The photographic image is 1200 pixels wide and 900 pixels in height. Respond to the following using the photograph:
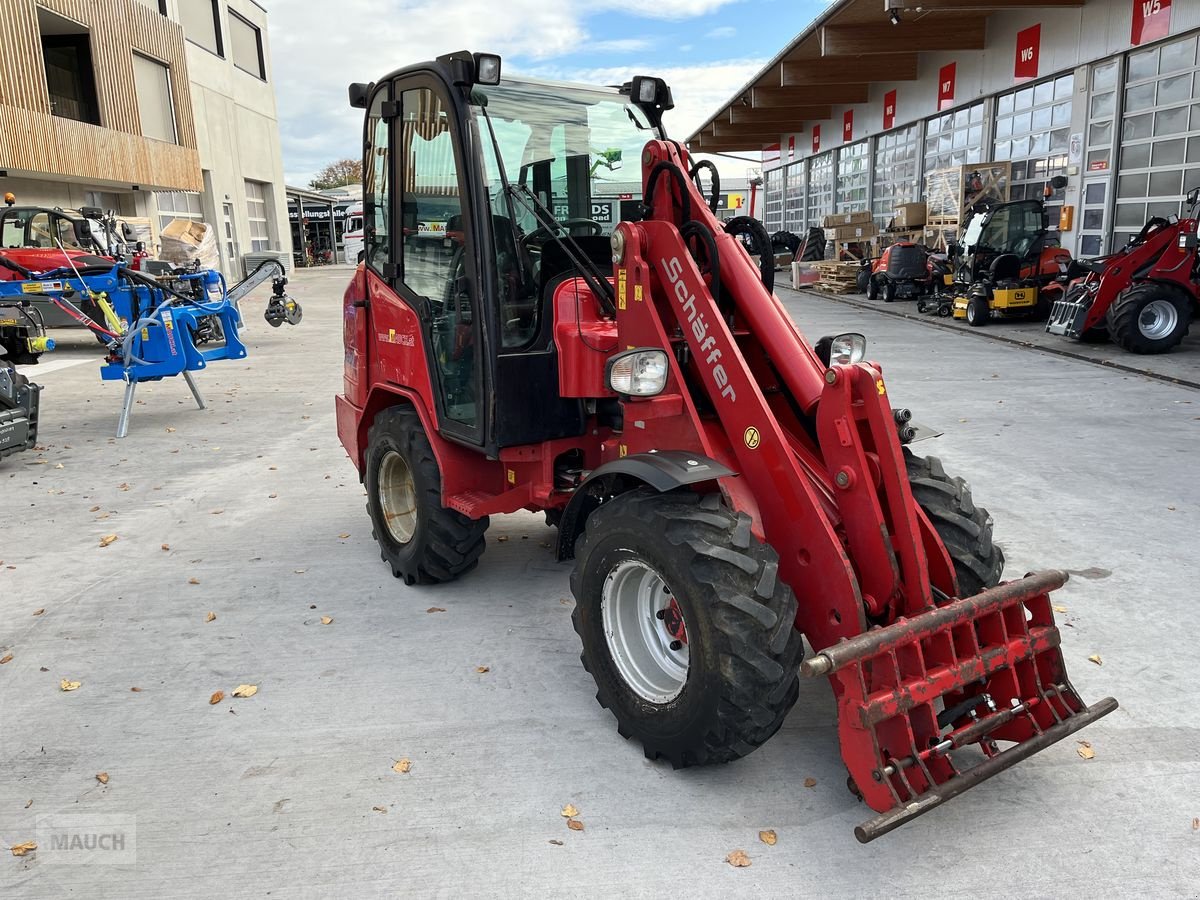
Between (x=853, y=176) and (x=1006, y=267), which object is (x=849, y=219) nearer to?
(x=853, y=176)

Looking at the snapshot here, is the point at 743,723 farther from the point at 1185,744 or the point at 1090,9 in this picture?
the point at 1090,9

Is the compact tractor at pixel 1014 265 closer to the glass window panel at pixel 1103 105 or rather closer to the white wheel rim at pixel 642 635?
the glass window panel at pixel 1103 105

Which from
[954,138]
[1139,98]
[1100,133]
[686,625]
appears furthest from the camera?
[954,138]

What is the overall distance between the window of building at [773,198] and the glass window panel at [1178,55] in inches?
843

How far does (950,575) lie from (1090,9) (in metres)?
15.7

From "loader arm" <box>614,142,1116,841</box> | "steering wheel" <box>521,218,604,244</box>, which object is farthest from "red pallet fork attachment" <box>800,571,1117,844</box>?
"steering wheel" <box>521,218,604,244</box>

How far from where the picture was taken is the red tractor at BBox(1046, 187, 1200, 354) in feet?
36.6

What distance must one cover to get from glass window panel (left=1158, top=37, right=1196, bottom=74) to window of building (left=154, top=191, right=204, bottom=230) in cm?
2403

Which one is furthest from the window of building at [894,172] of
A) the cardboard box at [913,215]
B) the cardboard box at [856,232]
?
the cardboard box at [913,215]

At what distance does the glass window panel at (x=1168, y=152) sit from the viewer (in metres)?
13.4

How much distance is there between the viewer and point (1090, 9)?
583 inches

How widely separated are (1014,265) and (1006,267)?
0.13 meters

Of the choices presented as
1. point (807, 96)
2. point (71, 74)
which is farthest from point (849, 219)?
point (71, 74)

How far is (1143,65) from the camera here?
14.0 metres
